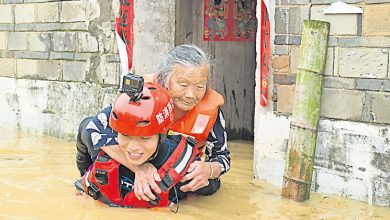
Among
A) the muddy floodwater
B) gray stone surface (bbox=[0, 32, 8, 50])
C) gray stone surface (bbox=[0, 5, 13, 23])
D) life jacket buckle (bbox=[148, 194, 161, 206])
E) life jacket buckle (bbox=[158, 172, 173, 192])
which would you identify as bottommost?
the muddy floodwater

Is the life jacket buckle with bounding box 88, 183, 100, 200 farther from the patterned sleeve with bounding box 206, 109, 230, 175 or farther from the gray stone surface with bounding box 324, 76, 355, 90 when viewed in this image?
the gray stone surface with bounding box 324, 76, 355, 90

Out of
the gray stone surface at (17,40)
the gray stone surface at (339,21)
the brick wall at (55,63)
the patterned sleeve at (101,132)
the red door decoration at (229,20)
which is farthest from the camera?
the gray stone surface at (17,40)

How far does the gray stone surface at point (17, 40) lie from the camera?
7.34 metres

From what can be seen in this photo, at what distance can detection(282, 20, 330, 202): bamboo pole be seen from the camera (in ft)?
14.4

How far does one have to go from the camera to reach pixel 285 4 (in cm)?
475

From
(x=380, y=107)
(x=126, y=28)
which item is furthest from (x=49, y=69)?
(x=380, y=107)

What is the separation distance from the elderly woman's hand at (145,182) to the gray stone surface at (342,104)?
1531 millimetres

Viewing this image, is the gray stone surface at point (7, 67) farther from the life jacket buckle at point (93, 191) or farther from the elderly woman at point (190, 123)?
the life jacket buckle at point (93, 191)

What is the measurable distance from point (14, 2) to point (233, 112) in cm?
301

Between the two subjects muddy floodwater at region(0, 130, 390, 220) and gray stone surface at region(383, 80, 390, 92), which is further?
gray stone surface at region(383, 80, 390, 92)

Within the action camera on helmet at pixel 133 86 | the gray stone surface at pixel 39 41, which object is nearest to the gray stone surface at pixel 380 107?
the action camera on helmet at pixel 133 86

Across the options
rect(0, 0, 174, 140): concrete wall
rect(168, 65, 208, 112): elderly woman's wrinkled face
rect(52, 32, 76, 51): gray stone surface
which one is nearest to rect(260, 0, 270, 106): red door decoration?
rect(168, 65, 208, 112): elderly woman's wrinkled face

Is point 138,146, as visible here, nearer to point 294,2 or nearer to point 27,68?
point 294,2

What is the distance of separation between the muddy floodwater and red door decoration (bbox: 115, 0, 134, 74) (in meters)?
1.25
